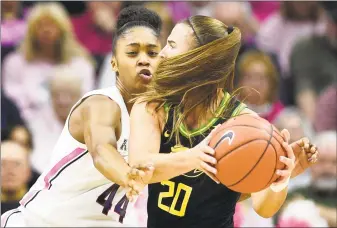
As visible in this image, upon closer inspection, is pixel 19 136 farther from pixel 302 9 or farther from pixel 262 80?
pixel 302 9

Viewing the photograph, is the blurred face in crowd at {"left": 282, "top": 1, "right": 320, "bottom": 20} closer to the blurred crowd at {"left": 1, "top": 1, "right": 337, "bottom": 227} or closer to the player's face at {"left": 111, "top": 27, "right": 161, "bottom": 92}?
the blurred crowd at {"left": 1, "top": 1, "right": 337, "bottom": 227}

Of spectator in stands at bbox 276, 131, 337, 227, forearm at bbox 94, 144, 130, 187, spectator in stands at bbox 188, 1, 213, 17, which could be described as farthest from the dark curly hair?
spectator in stands at bbox 188, 1, 213, 17

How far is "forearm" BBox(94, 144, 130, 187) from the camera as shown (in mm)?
4461

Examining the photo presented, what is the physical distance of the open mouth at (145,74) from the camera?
5145 millimetres

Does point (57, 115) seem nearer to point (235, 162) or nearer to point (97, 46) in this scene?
point (97, 46)

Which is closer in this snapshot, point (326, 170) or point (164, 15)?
point (326, 170)

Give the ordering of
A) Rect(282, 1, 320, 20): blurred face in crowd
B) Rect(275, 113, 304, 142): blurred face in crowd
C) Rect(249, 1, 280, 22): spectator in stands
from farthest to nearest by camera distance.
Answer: Rect(249, 1, 280, 22): spectator in stands
Rect(282, 1, 320, 20): blurred face in crowd
Rect(275, 113, 304, 142): blurred face in crowd

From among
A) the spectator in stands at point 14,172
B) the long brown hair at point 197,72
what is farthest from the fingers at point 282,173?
the spectator in stands at point 14,172

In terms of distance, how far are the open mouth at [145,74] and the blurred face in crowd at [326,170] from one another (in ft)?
10.9


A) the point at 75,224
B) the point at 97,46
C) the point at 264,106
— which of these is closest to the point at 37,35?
the point at 97,46

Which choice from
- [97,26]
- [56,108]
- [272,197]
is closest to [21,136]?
[56,108]

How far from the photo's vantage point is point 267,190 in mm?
4844

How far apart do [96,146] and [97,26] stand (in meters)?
5.33

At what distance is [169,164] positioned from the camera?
4418 mm
